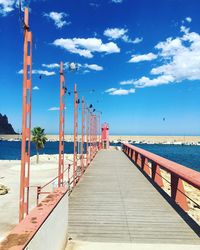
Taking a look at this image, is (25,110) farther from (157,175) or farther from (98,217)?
(157,175)

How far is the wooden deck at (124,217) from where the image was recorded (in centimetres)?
642

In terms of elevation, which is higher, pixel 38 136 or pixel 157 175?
pixel 38 136

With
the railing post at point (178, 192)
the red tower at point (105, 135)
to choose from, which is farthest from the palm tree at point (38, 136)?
the railing post at point (178, 192)

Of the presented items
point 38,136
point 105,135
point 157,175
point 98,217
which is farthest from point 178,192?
point 38,136

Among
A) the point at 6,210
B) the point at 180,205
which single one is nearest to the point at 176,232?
the point at 180,205

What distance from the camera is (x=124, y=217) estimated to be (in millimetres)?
7777

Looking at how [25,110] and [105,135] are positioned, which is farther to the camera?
[105,135]

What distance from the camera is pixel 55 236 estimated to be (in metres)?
4.67

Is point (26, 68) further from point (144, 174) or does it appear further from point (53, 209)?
point (144, 174)

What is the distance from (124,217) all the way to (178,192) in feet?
6.76

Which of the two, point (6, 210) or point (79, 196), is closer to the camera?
point (79, 196)

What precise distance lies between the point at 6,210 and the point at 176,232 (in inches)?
647

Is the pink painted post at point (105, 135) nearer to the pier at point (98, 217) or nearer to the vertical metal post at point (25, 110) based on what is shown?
the pier at point (98, 217)

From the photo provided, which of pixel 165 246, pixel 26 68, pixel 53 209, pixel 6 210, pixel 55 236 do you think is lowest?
pixel 6 210
